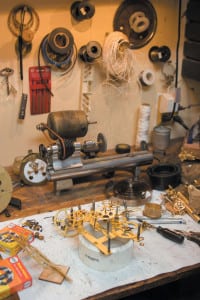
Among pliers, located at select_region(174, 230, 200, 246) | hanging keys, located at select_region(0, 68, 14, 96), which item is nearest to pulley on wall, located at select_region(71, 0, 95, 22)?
hanging keys, located at select_region(0, 68, 14, 96)

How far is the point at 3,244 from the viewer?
4.05 feet

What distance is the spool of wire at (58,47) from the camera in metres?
1.71

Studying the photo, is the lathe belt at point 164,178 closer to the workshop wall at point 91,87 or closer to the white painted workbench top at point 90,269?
the white painted workbench top at point 90,269

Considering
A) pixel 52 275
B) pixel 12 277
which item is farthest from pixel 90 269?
pixel 12 277

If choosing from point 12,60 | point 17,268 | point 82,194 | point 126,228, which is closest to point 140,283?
point 126,228

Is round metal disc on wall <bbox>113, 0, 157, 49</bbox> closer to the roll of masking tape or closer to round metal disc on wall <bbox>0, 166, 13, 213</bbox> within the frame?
the roll of masking tape

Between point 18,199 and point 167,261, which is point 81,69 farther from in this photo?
point 167,261

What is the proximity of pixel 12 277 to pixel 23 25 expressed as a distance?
3.63 feet

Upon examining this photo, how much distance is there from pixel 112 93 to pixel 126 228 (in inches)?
37.8

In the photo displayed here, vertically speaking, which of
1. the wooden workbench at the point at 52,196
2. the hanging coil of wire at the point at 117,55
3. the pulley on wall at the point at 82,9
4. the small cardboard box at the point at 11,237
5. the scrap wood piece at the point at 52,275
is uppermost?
the pulley on wall at the point at 82,9

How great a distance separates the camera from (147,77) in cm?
204

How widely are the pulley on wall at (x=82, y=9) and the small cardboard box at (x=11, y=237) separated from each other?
3.31 feet

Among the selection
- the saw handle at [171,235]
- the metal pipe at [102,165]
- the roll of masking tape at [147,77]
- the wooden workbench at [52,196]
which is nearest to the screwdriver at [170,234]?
the saw handle at [171,235]

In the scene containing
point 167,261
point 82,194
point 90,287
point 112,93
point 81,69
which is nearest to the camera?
point 90,287
